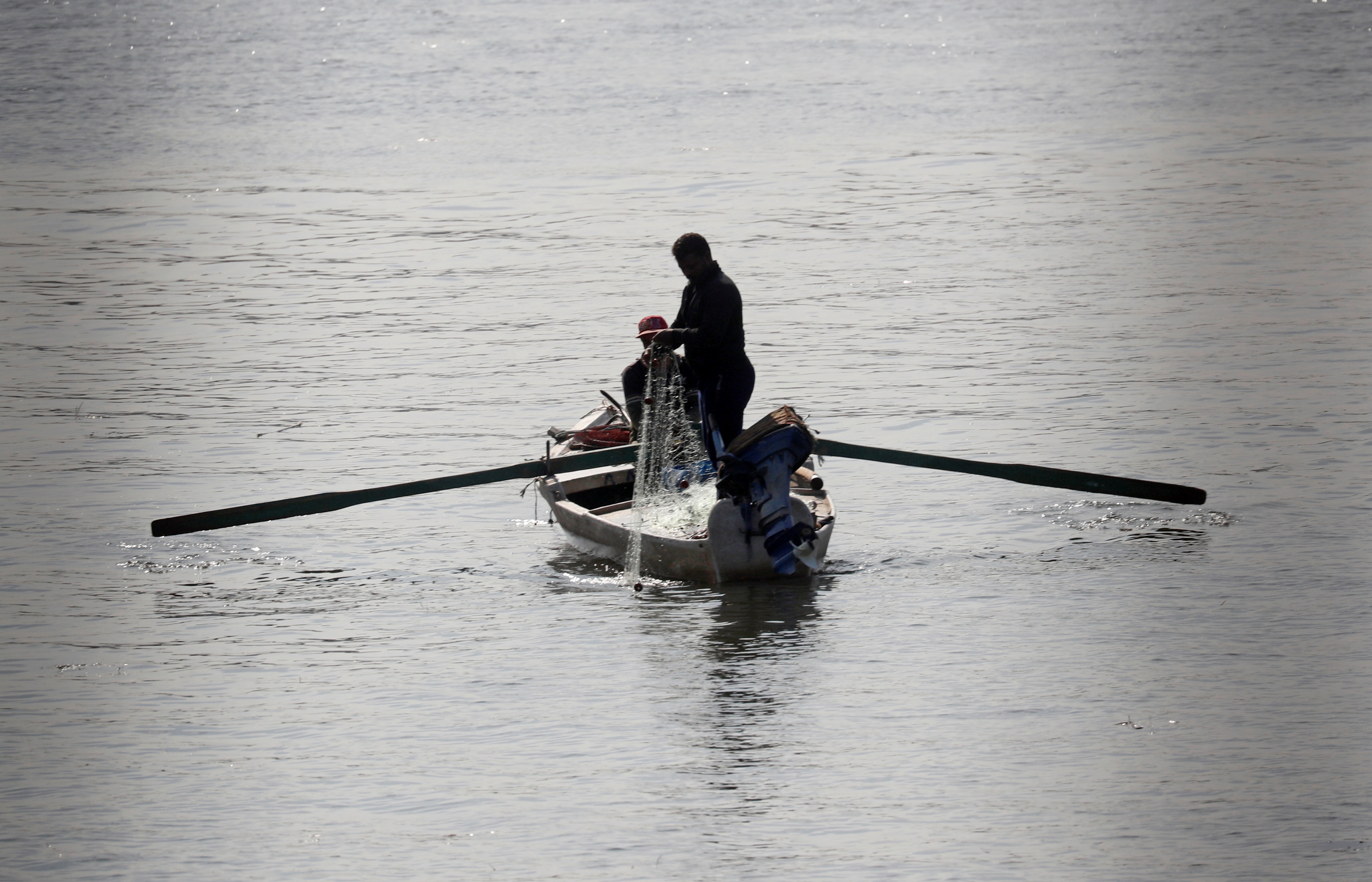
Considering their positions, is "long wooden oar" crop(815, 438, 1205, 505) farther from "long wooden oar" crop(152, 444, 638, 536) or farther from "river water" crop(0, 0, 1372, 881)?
"long wooden oar" crop(152, 444, 638, 536)

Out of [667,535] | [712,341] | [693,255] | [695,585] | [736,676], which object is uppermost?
[693,255]

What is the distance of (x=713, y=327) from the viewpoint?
36.6 ft

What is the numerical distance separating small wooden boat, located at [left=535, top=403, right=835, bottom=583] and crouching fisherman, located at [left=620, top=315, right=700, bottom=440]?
42 cm

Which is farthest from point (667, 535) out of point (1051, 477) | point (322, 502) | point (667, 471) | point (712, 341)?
point (1051, 477)

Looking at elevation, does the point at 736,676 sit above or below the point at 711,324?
below

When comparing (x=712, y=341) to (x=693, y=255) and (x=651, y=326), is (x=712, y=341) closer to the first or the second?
(x=693, y=255)

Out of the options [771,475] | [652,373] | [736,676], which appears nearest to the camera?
[736,676]

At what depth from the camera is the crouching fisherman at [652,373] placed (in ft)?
38.1

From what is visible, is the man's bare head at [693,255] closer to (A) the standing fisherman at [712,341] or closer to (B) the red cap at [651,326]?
(A) the standing fisherman at [712,341]

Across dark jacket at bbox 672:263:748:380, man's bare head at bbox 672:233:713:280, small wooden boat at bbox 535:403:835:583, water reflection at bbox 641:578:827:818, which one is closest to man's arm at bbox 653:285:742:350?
dark jacket at bbox 672:263:748:380

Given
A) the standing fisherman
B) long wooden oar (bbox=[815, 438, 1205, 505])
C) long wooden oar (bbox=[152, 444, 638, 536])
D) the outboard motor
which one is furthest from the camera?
long wooden oar (bbox=[815, 438, 1205, 505])

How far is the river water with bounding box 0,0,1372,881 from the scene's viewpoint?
8203 millimetres

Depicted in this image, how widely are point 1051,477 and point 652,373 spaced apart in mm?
2467

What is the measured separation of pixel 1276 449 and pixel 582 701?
6.82 metres
